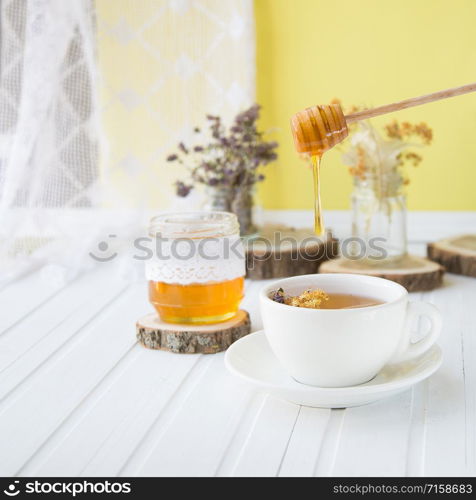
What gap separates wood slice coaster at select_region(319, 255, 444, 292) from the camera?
64.6 inches

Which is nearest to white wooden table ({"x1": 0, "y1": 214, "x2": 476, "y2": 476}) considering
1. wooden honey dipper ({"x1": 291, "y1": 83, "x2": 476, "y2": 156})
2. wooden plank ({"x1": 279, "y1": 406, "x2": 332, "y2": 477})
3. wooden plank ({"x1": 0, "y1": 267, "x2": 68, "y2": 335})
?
wooden plank ({"x1": 279, "y1": 406, "x2": 332, "y2": 477})

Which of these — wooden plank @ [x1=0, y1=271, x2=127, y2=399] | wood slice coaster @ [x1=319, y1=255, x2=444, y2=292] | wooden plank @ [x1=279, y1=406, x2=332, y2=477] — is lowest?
wooden plank @ [x1=279, y1=406, x2=332, y2=477]

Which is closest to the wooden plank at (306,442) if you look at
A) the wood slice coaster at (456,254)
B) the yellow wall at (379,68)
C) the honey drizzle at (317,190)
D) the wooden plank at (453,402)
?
the wooden plank at (453,402)

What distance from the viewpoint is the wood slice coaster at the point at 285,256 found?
5.81 feet

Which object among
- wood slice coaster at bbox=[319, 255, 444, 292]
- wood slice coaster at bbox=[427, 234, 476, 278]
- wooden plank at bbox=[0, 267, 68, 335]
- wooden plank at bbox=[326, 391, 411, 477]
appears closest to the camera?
wooden plank at bbox=[326, 391, 411, 477]

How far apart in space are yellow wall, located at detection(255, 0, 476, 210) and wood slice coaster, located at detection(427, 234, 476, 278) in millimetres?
320

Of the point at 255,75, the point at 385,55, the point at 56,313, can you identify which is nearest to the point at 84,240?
the point at 56,313

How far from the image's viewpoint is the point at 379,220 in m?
1.72

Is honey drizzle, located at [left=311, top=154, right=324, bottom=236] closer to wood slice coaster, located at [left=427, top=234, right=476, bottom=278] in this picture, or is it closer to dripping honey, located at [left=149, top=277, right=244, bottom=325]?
dripping honey, located at [left=149, top=277, right=244, bottom=325]

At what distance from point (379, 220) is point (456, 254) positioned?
0.20m

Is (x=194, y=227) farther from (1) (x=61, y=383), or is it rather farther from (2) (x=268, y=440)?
(2) (x=268, y=440)

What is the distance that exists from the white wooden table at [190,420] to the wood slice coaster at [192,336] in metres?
0.02

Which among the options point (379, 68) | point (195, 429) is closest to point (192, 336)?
point (195, 429)

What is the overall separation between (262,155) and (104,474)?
41.8 inches
